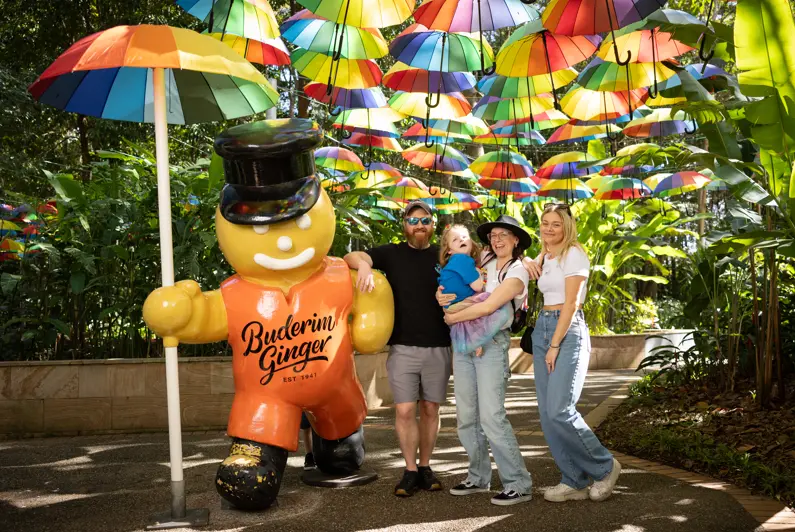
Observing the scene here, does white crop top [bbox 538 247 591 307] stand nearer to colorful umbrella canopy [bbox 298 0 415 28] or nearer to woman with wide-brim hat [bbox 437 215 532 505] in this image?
woman with wide-brim hat [bbox 437 215 532 505]

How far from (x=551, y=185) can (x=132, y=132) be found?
23.8 ft

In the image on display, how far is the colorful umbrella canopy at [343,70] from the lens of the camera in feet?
24.0

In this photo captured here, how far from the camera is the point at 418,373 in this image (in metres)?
4.71

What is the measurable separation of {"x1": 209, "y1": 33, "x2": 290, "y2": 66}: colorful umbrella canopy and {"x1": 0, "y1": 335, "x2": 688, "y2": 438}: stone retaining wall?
2702 millimetres

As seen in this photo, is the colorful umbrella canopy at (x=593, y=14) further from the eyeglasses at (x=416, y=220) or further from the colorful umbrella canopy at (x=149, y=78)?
the colorful umbrella canopy at (x=149, y=78)

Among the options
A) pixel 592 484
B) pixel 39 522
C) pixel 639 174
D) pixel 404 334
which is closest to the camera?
pixel 39 522

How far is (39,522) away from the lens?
4.09 metres

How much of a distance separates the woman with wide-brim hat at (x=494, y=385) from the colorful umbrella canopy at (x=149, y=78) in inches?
66.6

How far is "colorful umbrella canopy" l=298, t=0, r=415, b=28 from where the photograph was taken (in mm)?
5359

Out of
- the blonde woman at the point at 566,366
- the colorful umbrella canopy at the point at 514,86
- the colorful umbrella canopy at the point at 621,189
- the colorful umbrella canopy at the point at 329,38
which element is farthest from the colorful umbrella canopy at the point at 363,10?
the colorful umbrella canopy at the point at 621,189

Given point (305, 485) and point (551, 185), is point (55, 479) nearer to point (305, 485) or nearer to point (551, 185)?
point (305, 485)

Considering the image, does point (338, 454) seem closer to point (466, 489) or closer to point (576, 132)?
point (466, 489)

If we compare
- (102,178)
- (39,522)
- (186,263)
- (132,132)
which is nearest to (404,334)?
(39,522)

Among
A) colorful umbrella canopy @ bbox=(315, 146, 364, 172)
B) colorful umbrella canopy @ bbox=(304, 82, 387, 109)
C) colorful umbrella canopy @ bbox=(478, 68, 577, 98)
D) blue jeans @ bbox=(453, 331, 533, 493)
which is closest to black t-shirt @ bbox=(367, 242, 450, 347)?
blue jeans @ bbox=(453, 331, 533, 493)
